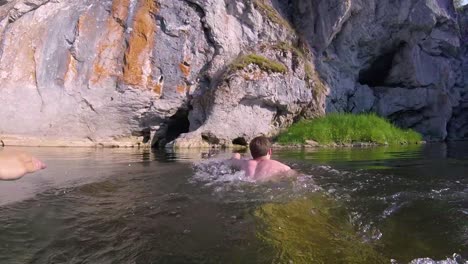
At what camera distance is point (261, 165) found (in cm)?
559

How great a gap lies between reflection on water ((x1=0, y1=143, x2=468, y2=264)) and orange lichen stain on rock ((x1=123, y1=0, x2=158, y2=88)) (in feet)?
33.9

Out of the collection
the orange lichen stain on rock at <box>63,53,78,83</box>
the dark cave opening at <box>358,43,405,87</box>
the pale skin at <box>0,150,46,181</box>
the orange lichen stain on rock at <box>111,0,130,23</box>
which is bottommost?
the pale skin at <box>0,150,46,181</box>

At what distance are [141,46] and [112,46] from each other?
1110mm

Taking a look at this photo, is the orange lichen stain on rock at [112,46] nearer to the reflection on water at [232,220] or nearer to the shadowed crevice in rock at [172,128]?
the shadowed crevice in rock at [172,128]

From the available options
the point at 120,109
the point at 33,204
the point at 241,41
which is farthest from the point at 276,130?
the point at 33,204

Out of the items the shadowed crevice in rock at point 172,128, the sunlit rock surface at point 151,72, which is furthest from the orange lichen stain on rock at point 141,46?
the shadowed crevice in rock at point 172,128

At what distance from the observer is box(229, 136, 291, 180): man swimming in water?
17.9 ft

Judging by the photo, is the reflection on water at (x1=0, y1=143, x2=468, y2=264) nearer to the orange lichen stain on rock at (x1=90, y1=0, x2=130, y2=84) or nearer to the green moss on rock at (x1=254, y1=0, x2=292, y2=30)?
the orange lichen stain on rock at (x1=90, y1=0, x2=130, y2=84)

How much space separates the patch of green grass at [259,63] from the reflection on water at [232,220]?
10725 millimetres

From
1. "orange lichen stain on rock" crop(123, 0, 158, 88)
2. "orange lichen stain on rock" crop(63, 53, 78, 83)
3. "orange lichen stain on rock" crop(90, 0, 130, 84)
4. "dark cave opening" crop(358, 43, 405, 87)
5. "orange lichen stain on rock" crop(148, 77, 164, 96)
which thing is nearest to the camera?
"orange lichen stain on rock" crop(63, 53, 78, 83)

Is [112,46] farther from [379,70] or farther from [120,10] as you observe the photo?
[379,70]

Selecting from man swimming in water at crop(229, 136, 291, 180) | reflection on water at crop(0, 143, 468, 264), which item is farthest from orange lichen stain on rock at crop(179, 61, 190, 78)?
reflection on water at crop(0, 143, 468, 264)

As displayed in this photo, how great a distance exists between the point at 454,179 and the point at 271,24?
1360 centimetres

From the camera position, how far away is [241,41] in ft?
58.0
